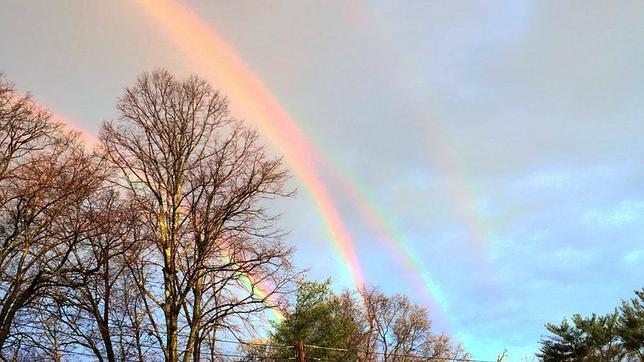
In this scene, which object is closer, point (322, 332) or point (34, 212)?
point (34, 212)

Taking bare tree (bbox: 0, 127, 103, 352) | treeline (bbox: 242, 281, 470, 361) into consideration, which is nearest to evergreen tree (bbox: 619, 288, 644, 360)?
treeline (bbox: 242, 281, 470, 361)

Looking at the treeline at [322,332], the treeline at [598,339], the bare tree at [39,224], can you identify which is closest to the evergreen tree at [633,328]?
the treeline at [598,339]

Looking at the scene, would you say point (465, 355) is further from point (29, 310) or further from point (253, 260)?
point (29, 310)

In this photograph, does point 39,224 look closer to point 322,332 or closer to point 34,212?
point 34,212

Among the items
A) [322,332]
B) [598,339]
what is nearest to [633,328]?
[598,339]

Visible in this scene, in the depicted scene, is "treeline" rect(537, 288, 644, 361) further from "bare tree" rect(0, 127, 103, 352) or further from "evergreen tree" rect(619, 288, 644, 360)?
"bare tree" rect(0, 127, 103, 352)

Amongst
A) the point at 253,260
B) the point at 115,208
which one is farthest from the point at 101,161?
the point at 253,260

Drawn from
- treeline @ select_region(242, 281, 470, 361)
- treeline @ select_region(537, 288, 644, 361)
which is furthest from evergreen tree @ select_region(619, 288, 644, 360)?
treeline @ select_region(242, 281, 470, 361)

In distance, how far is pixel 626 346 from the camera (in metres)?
39.5

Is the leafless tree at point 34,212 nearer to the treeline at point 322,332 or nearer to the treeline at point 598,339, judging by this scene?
the treeline at point 322,332

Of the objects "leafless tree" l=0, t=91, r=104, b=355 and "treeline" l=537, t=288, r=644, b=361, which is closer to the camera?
"leafless tree" l=0, t=91, r=104, b=355

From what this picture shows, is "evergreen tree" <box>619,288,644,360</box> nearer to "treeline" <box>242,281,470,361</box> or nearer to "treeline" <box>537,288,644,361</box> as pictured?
"treeline" <box>537,288,644,361</box>

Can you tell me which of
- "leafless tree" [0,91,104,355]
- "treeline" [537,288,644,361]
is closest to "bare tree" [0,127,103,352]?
"leafless tree" [0,91,104,355]

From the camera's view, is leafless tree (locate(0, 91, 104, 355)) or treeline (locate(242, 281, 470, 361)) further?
treeline (locate(242, 281, 470, 361))
